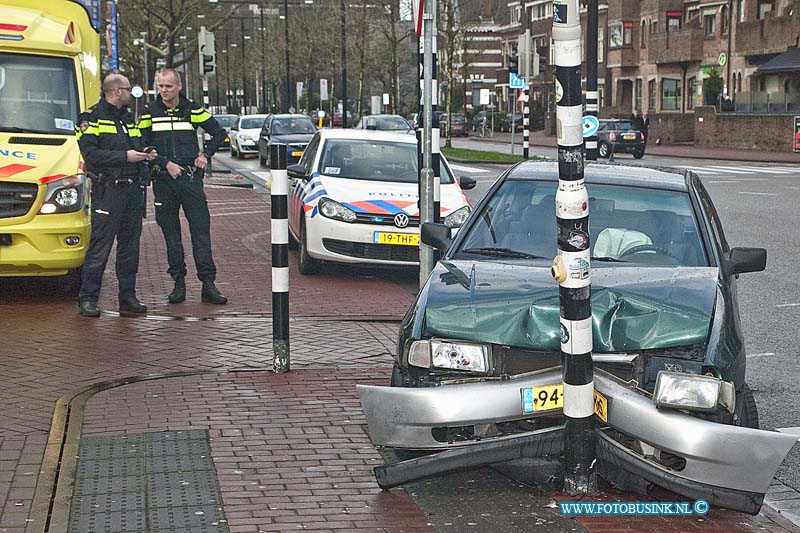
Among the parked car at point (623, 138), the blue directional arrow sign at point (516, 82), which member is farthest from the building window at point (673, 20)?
the blue directional arrow sign at point (516, 82)

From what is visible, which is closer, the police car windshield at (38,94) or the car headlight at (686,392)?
the car headlight at (686,392)

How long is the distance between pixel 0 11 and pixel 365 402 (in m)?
7.69

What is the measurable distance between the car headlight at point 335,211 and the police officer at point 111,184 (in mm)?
2855

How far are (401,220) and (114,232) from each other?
11.3ft

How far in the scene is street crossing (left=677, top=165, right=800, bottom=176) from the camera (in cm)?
3556

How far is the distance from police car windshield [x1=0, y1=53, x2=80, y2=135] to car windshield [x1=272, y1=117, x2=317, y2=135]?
24.5 meters

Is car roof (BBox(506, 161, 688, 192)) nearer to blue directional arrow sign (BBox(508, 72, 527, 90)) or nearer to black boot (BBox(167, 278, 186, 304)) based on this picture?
black boot (BBox(167, 278, 186, 304))

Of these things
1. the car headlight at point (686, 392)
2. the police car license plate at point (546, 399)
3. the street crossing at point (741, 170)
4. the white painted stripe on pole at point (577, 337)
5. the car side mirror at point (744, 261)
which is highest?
the car side mirror at point (744, 261)

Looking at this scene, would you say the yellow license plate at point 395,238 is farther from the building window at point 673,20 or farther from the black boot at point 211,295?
the building window at point 673,20

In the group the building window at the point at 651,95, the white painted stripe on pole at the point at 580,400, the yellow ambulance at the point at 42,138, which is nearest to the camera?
the white painted stripe on pole at the point at 580,400

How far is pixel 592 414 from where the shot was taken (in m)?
5.07

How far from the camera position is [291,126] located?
36.8 metres

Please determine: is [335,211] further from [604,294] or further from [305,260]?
[604,294]

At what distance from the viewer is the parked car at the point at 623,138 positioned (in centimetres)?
4625
